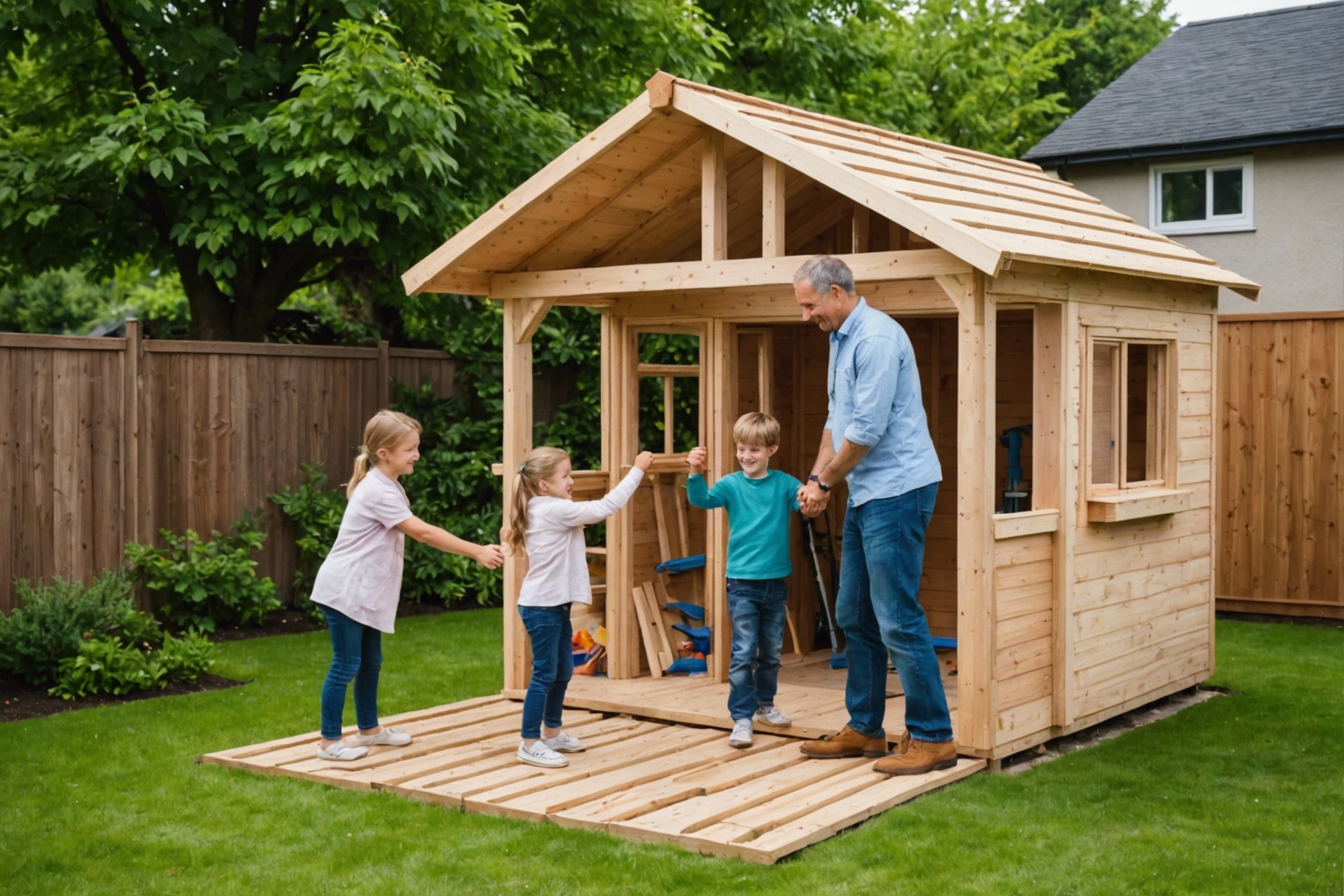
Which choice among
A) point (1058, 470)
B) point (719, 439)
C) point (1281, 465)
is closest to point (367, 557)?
point (719, 439)

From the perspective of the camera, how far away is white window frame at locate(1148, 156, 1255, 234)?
1534cm

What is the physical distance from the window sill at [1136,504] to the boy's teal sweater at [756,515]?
1.48 metres

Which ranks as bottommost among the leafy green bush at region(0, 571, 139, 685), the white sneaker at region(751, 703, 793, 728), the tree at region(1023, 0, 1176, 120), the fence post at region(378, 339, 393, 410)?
the white sneaker at region(751, 703, 793, 728)

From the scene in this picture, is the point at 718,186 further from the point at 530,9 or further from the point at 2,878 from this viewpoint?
the point at 530,9

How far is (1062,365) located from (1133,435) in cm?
246

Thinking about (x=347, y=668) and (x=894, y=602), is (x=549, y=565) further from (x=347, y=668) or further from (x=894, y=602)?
(x=894, y=602)

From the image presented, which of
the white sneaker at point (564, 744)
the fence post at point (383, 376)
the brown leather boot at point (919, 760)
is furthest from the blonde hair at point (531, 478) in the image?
the fence post at point (383, 376)

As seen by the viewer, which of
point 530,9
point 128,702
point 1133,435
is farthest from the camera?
point 530,9

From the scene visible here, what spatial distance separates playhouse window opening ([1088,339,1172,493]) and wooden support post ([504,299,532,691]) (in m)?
2.97

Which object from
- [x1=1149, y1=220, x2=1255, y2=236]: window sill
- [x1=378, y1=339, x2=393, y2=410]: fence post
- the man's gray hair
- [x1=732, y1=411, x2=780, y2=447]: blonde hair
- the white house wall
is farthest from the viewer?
[x1=1149, y1=220, x2=1255, y2=236]: window sill

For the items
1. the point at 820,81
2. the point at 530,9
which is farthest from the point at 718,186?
the point at 820,81

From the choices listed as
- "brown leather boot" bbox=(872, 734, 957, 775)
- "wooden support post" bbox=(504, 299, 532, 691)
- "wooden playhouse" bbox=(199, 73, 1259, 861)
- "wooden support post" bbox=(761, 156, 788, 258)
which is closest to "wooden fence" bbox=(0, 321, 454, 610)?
"wooden playhouse" bbox=(199, 73, 1259, 861)

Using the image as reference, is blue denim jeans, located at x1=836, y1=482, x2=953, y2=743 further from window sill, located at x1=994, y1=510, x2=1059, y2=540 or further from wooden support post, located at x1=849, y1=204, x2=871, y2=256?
wooden support post, located at x1=849, y1=204, x2=871, y2=256

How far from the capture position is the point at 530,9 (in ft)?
43.7
